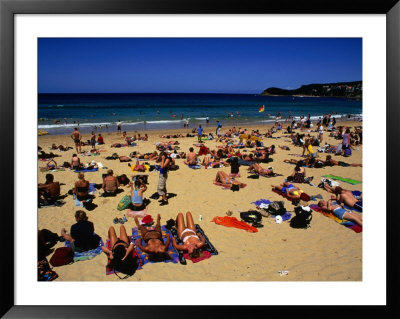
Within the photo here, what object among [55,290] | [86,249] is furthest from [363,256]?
[86,249]

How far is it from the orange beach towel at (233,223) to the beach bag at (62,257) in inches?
105

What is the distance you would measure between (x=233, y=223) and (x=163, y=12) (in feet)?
13.4

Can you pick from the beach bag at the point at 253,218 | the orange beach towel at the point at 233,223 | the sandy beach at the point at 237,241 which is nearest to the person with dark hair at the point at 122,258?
the sandy beach at the point at 237,241

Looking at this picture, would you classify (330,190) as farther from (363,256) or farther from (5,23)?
(5,23)

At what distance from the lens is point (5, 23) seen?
3.11 m

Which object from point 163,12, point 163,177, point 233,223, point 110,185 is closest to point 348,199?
point 233,223

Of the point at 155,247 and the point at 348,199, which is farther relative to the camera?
the point at 348,199

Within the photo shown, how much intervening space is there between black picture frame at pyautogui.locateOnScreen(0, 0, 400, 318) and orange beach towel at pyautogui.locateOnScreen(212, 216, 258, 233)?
2.65 meters

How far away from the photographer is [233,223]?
5973mm

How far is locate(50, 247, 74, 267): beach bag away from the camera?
4542 mm

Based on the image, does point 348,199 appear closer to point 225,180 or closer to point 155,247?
point 225,180

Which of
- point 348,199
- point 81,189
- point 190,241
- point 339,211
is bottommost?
point 190,241

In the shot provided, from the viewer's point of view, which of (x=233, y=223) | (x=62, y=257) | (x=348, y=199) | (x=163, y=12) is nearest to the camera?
(x=163, y=12)

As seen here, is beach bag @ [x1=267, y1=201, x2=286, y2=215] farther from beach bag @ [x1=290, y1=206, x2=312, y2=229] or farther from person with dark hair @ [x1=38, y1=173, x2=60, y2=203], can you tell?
person with dark hair @ [x1=38, y1=173, x2=60, y2=203]
